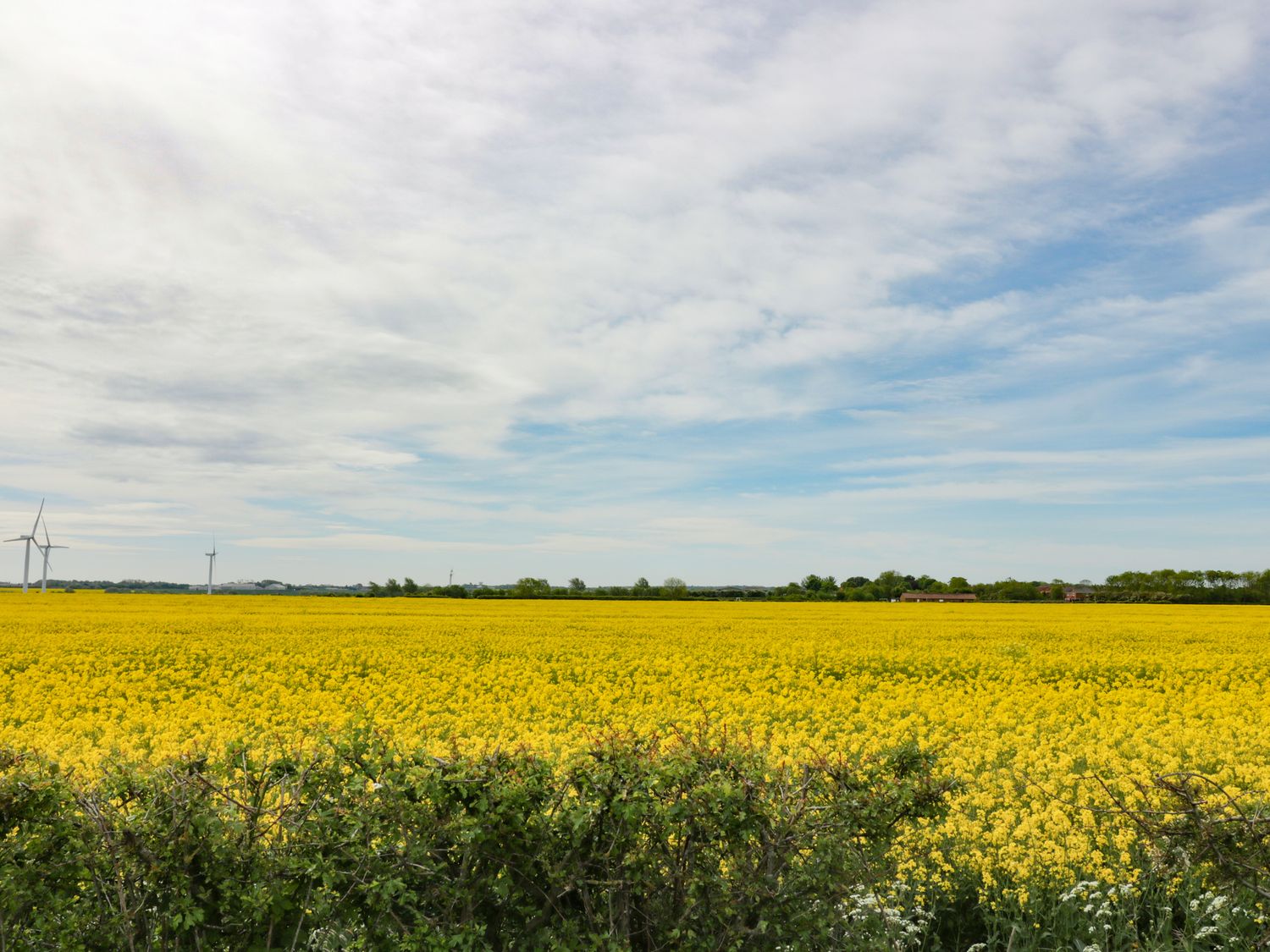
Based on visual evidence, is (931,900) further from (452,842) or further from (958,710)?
(958,710)

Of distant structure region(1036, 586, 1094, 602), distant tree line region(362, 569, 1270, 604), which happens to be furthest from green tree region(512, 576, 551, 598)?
distant structure region(1036, 586, 1094, 602)

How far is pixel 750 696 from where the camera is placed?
13367mm

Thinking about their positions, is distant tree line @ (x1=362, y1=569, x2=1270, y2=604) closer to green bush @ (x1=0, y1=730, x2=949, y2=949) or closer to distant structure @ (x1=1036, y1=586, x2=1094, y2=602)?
distant structure @ (x1=1036, y1=586, x2=1094, y2=602)

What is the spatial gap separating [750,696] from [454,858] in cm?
1015

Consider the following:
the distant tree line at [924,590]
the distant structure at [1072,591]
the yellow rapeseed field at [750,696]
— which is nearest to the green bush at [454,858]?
the yellow rapeseed field at [750,696]

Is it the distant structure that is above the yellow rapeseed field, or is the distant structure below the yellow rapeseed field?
above

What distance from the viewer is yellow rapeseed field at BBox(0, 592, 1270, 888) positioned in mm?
7457

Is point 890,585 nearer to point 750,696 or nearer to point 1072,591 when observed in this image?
point 1072,591

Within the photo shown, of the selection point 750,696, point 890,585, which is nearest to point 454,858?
point 750,696

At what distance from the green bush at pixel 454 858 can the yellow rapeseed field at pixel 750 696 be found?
0.63 m

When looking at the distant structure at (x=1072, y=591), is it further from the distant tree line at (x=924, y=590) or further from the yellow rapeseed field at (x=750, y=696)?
the yellow rapeseed field at (x=750, y=696)

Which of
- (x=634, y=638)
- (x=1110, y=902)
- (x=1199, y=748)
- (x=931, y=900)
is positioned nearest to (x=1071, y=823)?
(x=1110, y=902)

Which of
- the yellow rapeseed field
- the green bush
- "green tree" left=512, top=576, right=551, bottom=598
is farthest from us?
"green tree" left=512, top=576, right=551, bottom=598

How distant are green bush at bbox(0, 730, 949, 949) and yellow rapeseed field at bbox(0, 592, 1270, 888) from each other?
63cm
